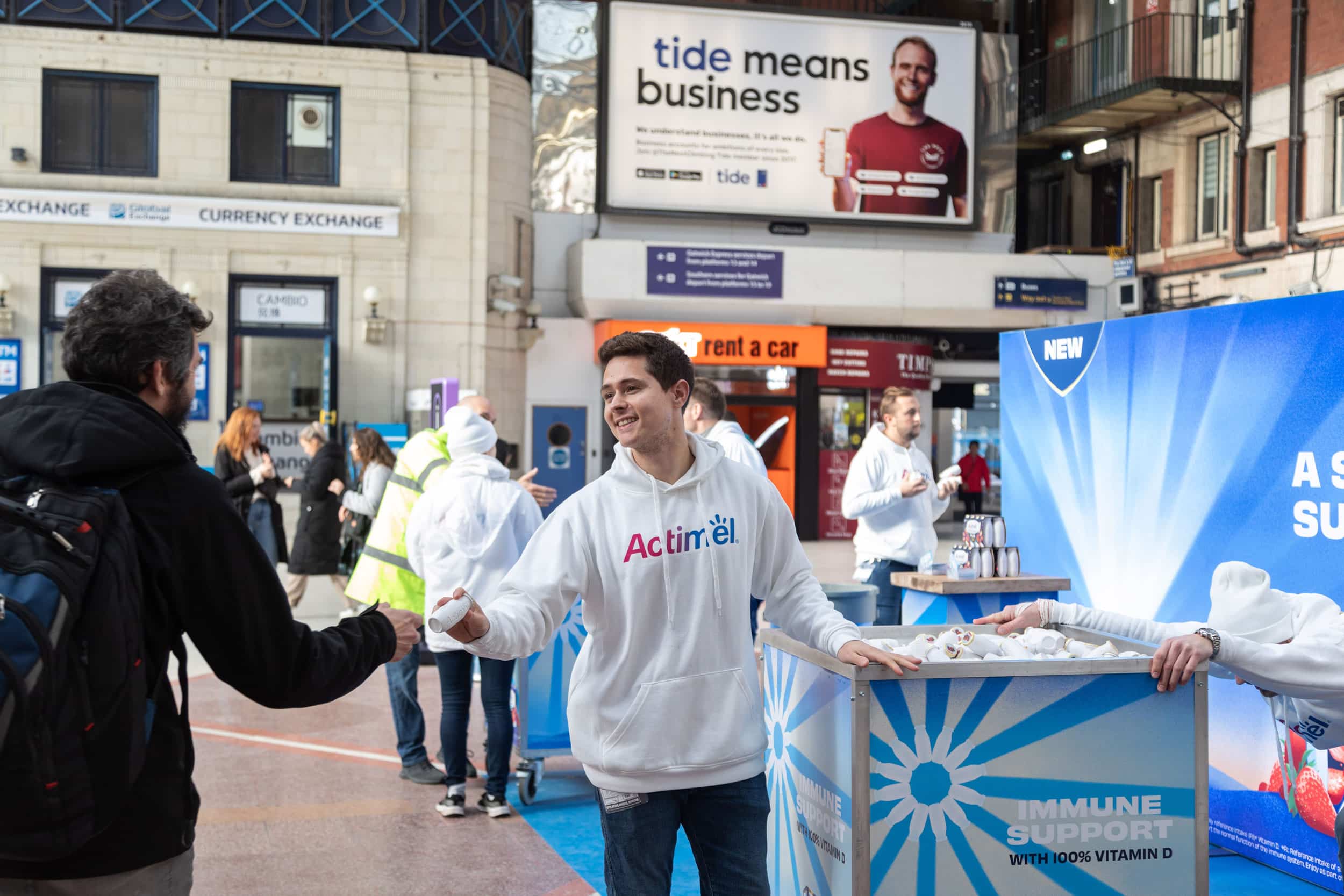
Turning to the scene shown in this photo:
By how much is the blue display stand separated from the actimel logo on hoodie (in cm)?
312

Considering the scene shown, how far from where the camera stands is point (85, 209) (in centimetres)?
1689

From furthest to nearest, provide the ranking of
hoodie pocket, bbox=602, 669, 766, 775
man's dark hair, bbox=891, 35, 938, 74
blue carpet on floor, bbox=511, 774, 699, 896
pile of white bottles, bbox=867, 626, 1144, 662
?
1. man's dark hair, bbox=891, 35, 938, 74
2. blue carpet on floor, bbox=511, 774, 699, 896
3. pile of white bottles, bbox=867, 626, 1144, 662
4. hoodie pocket, bbox=602, 669, 766, 775

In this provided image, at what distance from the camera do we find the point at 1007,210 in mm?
21797

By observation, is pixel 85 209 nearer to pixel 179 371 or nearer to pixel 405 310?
pixel 405 310

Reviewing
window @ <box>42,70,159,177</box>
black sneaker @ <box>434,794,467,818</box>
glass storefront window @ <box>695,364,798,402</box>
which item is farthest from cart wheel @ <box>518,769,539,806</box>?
glass storefront window @ <box>695,364,798,402</box>

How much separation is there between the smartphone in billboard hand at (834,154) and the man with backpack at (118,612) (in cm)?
1911

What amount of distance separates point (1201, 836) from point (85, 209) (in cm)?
1675

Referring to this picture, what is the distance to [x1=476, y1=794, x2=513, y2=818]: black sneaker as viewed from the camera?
573cm

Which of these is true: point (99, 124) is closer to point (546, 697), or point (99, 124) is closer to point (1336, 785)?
point (546, 697)

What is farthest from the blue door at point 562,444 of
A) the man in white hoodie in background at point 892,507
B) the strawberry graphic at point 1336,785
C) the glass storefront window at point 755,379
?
the strawberry graphic at point 1336,785

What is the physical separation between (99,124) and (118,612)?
56.0 feet

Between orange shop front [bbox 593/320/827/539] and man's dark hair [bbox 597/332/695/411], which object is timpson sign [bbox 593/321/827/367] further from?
man's dark hair [bbox 597/332/695/411]

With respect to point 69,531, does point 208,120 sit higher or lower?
higher

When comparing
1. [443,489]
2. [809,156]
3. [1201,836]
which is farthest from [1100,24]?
[1201,836]
